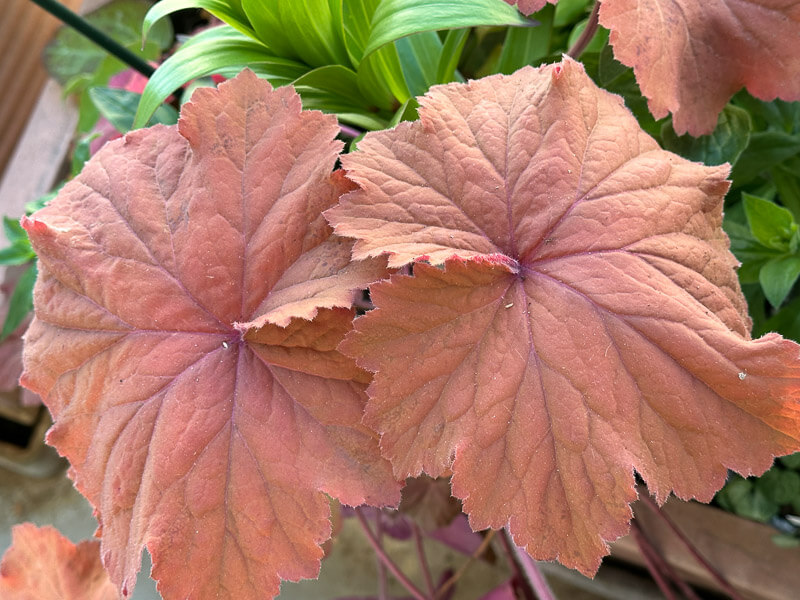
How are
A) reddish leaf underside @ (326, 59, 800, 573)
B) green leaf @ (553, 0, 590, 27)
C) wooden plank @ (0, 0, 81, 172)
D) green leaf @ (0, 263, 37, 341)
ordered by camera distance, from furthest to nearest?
1. wooden plank @ (0, 0, 81, 172)
2. green leaf @ (0, 263, 37, 341)
3. green leaf @ (553, 0, 590, 27)
4. reddish leaf underside @ (326, 59, 800, 573)

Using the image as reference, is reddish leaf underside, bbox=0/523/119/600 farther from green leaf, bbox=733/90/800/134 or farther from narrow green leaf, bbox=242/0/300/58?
green leaf, bbox=733/90/800/134

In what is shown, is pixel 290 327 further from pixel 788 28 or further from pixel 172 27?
pixel 172 27

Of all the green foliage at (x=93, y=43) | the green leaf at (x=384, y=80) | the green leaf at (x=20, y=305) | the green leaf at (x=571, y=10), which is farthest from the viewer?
the green foliage at (x=93, y=43)

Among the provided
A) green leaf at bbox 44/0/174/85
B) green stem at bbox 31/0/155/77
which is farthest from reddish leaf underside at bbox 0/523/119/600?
green leaf at bbox 44/0/174/85

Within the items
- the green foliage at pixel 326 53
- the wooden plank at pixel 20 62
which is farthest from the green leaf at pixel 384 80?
the wooden plank at pixel 20 62

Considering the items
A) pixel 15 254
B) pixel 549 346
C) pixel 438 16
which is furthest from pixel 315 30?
pixel 15 254

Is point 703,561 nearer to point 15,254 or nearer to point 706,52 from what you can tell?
point 706,52

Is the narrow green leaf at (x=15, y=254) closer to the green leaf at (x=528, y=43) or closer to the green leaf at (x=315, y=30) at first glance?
the green leaf at (x=315, y=30)
